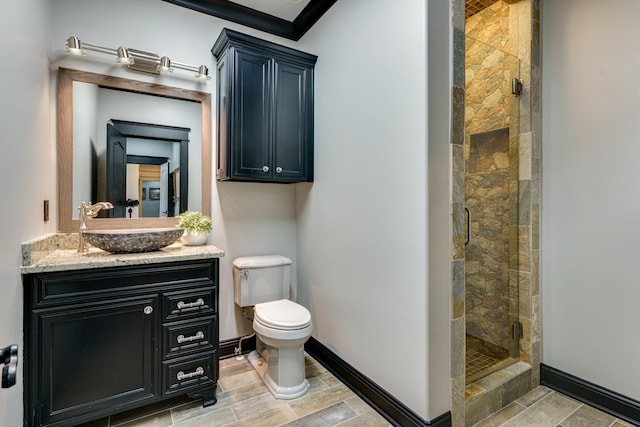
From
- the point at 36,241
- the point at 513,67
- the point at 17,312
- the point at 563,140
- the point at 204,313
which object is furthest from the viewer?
the point at 513,67

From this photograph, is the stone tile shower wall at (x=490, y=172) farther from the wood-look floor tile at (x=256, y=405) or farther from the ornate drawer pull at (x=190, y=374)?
the ornate drawer pull at (x=190, y=374)

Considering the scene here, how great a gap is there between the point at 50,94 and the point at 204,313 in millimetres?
1680

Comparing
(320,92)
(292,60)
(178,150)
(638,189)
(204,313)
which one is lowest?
(204,313)

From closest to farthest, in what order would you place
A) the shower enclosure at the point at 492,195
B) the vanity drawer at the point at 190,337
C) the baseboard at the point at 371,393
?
the baseboard at the point at 371,393, the vanity drawer at the point at 190,337, the shower enclosure at the point at 492,195

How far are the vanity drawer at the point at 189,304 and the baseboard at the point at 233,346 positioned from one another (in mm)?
772

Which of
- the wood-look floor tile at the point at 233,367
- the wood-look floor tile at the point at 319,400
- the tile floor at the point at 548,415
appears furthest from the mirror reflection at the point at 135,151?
the tile floor at the point at 548,415

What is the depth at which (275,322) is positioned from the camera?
1.95 meters

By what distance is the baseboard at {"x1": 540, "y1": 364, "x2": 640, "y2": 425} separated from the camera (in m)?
1.72

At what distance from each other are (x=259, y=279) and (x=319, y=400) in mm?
949

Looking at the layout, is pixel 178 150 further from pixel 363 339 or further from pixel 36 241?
pixel 363 339

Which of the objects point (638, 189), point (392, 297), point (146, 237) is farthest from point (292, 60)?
point (638, 189)

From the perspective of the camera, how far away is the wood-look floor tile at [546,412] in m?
1.72

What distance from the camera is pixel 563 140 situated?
2.02 metres

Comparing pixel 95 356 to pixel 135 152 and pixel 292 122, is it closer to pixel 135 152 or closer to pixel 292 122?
pixel 135 152
